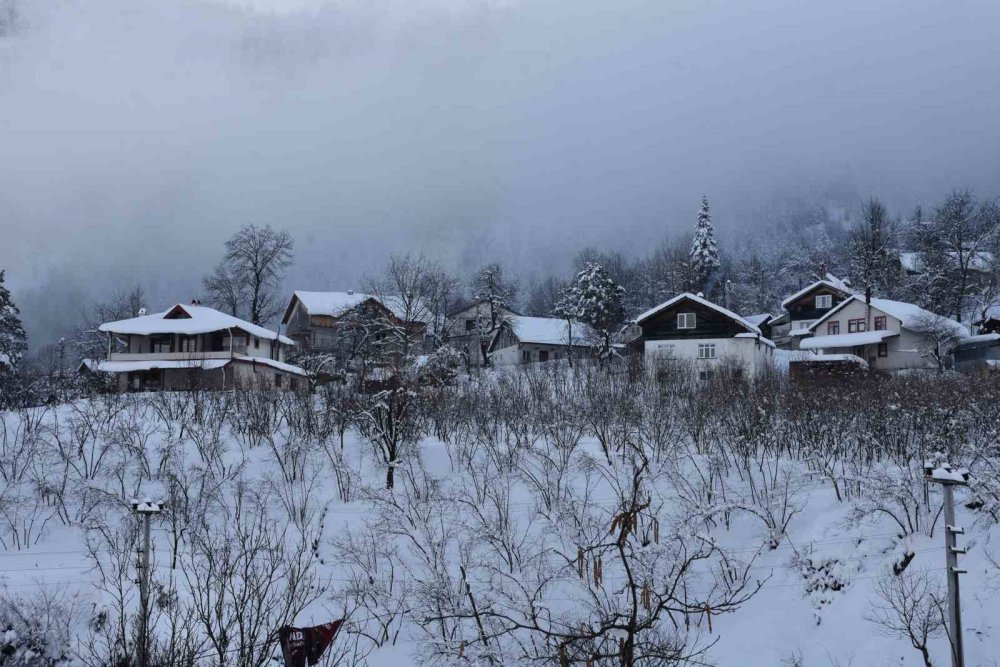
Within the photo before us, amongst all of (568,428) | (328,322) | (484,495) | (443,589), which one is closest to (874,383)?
(568,428)

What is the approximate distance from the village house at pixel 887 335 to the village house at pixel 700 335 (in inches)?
262

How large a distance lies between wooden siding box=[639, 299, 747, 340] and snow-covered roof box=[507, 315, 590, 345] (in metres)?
9.64

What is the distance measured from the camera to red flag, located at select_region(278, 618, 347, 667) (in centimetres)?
1137

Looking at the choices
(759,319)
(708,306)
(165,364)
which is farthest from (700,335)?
(165,364)

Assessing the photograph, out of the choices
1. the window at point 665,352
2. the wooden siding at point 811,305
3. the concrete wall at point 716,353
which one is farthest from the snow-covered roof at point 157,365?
the wooden siding at point 811,305

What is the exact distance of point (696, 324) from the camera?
1816 inches

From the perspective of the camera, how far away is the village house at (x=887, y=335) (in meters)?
44.8

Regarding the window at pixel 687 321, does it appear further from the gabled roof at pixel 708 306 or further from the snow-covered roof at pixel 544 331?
the snow-covered roof at pixel 544 331

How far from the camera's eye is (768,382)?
35.3 metres

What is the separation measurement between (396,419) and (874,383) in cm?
2174

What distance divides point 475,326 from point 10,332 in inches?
1303

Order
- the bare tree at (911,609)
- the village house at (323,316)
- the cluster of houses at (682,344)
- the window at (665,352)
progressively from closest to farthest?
1. the bare tree at (911,609)
2. the window at (665,352)
3. the cluster of houses at (682,344)
4. the village house at (323,316)

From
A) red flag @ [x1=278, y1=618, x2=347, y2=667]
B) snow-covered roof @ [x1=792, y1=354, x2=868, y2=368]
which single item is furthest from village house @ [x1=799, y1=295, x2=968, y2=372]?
red flag @ [x1=278, y1=618, x2=347, y2=667]

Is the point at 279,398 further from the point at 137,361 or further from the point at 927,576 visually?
Result: the point at 927,576
